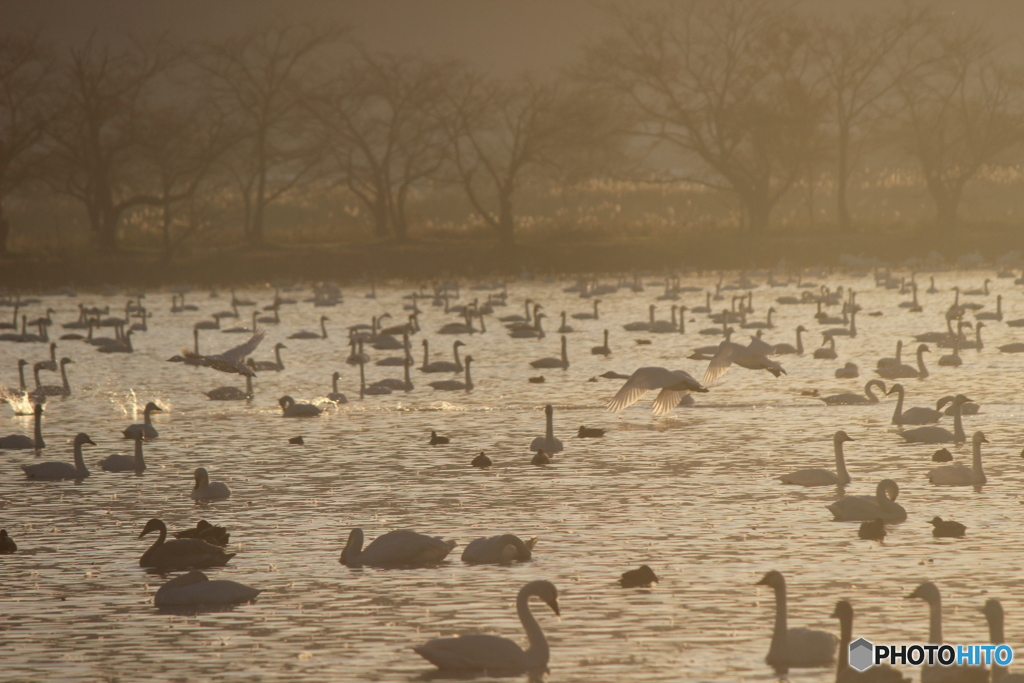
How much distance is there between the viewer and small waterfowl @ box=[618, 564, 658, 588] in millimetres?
11477

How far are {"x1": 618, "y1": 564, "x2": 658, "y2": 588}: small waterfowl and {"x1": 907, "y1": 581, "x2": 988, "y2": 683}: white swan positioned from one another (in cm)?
262

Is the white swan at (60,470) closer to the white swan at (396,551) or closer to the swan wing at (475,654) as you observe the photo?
the white swan at (396,551)

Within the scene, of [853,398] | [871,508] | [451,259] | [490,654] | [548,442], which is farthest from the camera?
[451,259]

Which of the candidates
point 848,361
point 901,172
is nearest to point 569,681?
point 848,361

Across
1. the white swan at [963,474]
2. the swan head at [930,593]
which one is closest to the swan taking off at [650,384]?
the white swan at [963,474]

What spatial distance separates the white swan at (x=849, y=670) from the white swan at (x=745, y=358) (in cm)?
752

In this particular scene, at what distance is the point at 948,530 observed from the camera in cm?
1304

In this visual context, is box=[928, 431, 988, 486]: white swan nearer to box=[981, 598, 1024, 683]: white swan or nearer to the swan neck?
box=[981, 598, 1024, 683]: white swan

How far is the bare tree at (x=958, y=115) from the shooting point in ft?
214

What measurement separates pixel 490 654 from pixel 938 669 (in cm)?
269

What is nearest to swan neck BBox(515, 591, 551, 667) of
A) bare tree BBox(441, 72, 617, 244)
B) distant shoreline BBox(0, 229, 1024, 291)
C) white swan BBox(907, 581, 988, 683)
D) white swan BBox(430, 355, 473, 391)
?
white swan BBox(907, 581, 988, 683)

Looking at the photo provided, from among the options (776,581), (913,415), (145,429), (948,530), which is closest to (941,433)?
(913,415)

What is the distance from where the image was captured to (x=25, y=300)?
47.9 metres

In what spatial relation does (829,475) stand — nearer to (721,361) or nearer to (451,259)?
(721,361)
